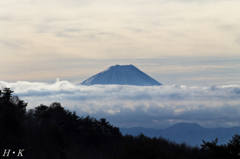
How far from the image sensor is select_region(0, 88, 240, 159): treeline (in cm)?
2849

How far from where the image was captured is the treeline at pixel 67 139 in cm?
2849

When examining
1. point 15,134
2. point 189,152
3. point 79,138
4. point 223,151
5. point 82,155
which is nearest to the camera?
point 223,151

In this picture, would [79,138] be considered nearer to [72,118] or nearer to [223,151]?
[72,118]

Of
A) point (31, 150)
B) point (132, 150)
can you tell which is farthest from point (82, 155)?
point (132, 150)

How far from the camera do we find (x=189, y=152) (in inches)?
3656

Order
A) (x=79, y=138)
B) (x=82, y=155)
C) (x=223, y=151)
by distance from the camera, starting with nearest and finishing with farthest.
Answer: (x=223, y=151) → (x=82, y=155) → (x=79, y=138)

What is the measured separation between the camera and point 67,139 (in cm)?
5662

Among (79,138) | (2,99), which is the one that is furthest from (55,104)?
(2,99)

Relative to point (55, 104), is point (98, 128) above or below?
below

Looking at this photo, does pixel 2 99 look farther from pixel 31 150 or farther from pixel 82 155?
pixel 82 155

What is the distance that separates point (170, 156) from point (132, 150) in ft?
10.6

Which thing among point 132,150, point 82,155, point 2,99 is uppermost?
point 2,99

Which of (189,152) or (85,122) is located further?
(189,152)

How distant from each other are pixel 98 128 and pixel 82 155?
57.4 ft
